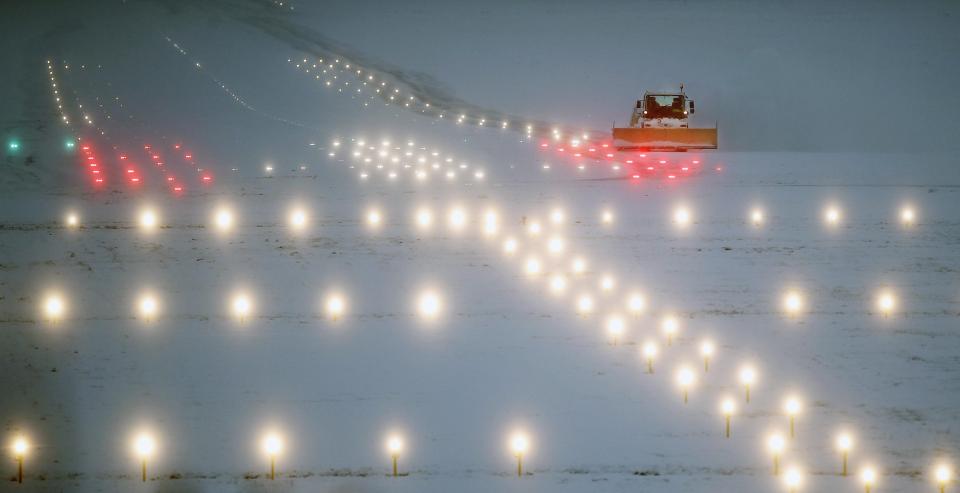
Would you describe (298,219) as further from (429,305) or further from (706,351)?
(706,351)

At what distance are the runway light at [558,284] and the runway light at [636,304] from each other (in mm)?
723

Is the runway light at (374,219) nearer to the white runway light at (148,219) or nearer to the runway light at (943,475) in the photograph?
the white runway light at (148,219)

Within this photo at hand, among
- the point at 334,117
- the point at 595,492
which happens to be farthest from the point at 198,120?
the point at 595,492

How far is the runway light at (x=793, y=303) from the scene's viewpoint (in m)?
10.1

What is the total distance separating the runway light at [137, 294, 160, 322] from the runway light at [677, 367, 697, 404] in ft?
16.2

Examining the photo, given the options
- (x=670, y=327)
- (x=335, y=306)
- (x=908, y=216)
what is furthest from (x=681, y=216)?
(x=335, y=306)

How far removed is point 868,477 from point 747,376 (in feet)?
5.52

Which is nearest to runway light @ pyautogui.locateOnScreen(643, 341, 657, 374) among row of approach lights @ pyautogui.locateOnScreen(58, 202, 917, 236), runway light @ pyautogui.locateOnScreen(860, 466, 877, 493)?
runway light @ pyautogui.locateOnScreen(860, 466, 877, 493)

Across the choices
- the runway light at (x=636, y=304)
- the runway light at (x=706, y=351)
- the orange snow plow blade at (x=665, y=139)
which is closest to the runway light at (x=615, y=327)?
the runway light at (x=636, y=304)

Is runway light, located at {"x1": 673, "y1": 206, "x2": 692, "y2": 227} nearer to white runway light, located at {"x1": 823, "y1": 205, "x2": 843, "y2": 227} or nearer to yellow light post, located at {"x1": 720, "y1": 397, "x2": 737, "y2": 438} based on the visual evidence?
white runway light, located at {"x1": 823, "y1": 205, "x2": 843, "y2": 227}

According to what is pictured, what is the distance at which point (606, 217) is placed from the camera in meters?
13.8

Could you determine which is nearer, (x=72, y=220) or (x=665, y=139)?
(x=72, y=220)

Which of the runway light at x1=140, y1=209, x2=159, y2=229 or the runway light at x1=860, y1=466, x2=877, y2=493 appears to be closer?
the runway light at x1=860, y1=466, x2=877, y2=493

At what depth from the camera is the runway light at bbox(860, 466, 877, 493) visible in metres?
6.75
